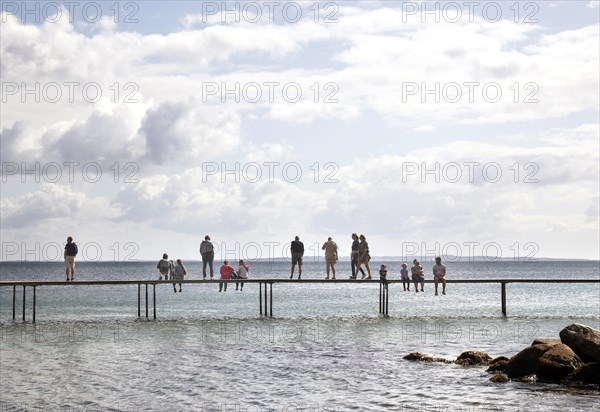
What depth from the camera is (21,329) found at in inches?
1420

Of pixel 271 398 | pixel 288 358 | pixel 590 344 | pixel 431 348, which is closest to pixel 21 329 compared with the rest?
pixel 288 358

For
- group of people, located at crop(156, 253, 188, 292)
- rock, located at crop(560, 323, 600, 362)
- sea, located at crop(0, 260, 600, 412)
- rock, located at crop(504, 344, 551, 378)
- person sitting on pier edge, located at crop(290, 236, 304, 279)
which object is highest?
person sitting on pier edge, located at crop(290, 236, 304, 279)

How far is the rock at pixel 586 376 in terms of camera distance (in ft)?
64.3

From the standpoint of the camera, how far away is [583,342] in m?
20.4

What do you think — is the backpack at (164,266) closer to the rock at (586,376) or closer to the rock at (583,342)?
the rock at (583,342)

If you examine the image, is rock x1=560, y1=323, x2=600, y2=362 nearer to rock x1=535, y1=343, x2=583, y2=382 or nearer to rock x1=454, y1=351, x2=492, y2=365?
rock x1=535, y1=343, x2=583, y2=382

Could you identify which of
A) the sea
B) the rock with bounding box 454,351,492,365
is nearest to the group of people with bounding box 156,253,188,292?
the sea

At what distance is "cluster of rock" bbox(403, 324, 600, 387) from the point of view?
1973 centimetres

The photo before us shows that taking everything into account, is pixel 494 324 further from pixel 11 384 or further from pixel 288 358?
pixel 11 384

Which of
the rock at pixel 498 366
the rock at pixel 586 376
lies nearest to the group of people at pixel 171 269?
the rock at pixel 498 366

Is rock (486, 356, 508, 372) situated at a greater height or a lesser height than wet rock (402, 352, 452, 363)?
greater

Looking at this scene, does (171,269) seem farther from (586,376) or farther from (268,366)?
(586,376)

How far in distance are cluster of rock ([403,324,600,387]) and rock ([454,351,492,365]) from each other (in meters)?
1.99

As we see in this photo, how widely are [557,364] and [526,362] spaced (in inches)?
30.4
